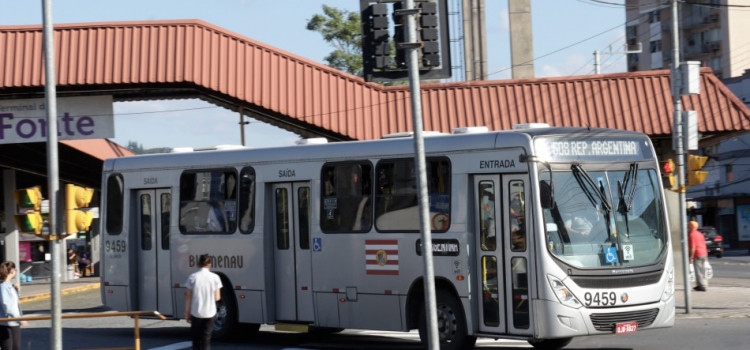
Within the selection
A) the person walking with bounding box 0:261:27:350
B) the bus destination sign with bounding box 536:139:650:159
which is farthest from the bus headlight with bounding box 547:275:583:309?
the person walking with bounding box 0:261:27:350

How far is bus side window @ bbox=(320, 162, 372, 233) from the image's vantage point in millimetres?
17203

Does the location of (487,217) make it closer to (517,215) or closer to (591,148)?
(517,215)

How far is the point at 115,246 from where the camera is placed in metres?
21.4

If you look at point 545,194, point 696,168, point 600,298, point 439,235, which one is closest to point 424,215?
point 545,194

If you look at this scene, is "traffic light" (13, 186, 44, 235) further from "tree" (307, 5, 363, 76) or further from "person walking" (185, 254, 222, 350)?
"tree" (307, 5, 363, 76)

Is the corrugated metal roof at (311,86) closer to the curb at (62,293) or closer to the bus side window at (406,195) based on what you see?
the curb at (62,293)

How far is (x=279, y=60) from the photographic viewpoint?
29828 millimetres

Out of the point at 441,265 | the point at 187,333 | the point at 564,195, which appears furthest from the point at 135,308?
the point at 564,195

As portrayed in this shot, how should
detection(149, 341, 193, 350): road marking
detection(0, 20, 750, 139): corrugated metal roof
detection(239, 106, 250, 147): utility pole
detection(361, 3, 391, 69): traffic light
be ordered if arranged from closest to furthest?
detection(361, 3, 391, 69): traffic light, detection(149, 341, 193, 350): road marking, detection(0, 20, 750, 139): corrugated metal roof, detection(239, 106, 250, 147): utility pole

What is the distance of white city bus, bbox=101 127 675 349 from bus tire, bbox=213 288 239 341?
0.11 feet

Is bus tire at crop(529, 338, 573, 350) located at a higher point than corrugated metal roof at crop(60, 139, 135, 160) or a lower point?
lower

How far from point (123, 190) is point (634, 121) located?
42.1ft

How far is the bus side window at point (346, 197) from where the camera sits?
17.2 metres

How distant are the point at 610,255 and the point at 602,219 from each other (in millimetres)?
476
